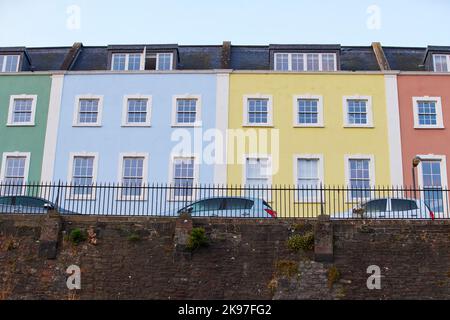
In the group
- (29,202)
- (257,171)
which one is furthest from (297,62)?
(29,202)

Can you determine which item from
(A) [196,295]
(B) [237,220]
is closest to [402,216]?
(B) [237,220]

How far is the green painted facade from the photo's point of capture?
99.2 feet

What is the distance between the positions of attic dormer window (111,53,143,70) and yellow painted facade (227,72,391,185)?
4490mm

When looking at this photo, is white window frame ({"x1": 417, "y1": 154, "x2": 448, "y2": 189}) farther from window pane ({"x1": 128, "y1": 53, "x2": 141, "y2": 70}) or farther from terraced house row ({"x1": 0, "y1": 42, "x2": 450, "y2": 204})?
window pane ({"x1": 128, "y1": 53, "x2": 141, "y2": 70})

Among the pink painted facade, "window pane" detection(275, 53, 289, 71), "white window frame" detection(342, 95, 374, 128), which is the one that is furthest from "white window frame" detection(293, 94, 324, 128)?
the pink painted facade

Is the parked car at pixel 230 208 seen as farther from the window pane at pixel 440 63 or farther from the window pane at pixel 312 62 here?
the window pane at pixel 440 63

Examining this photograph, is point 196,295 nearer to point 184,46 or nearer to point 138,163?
point 138,163

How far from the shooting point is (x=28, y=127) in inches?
1211

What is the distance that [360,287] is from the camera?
1961cm

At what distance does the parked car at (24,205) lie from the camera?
23188 millimetres

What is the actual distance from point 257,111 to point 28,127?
997 centimetres
